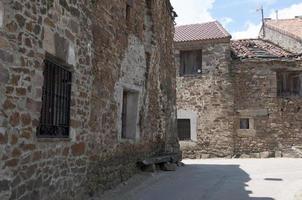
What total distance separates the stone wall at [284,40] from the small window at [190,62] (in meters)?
4.74

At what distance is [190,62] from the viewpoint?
1811 cm

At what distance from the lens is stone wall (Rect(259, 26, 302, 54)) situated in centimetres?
1825

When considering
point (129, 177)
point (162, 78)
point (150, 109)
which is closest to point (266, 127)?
point (162, 78)

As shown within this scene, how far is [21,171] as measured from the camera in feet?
14.5

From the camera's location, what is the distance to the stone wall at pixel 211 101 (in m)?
17.2

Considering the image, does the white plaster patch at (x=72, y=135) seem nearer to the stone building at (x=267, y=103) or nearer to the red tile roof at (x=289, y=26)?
the stone building at (x=267, y=103)

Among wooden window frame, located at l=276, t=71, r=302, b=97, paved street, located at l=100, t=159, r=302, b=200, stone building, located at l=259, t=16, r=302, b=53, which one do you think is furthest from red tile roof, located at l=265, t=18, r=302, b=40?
paved street, located at l=100, t=159, r=302, b=200

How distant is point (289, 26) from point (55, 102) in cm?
1933

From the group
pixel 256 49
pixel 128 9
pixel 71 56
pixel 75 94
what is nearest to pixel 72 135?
pixel 75 94

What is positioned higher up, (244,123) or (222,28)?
(222,28)

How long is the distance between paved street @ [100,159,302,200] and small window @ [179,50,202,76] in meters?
8.05

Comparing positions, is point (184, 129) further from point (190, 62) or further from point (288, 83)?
point (288, 83)

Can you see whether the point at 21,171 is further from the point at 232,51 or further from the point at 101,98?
the point at 232,51

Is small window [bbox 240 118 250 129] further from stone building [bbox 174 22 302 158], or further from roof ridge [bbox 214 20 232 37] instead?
roof ridge [bbox 214 20 232 37]
